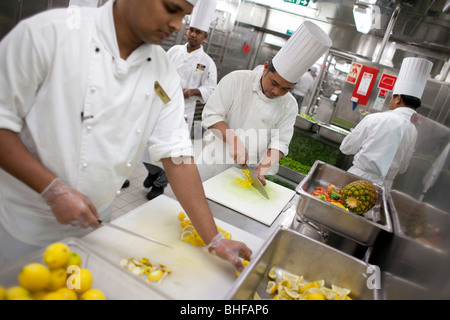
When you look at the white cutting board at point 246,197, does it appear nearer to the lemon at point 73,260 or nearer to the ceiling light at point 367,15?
the lemon at point 73,260

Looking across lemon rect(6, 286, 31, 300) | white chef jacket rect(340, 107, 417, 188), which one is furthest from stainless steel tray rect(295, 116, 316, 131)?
lemon rect(6, 286, 31, 300)

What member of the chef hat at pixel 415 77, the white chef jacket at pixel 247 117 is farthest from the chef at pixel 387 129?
the white chef jacket at pixel 247 117

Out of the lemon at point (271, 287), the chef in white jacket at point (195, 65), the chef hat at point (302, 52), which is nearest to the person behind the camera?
the lemon at point (271, 287)

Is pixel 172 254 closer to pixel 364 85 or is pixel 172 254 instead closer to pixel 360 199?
pixel 360 199

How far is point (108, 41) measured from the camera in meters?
1.09

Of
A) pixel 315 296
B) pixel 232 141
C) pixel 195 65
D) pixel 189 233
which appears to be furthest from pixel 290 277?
pixel 195 65

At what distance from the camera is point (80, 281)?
0.83 meters

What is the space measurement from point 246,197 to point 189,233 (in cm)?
68

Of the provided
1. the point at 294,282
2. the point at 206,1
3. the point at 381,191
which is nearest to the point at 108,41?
the point at 294,282

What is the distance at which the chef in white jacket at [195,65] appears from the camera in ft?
12.6

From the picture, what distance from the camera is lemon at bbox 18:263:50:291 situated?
0.75 metres

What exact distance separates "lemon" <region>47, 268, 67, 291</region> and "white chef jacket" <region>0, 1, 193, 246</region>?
384mm

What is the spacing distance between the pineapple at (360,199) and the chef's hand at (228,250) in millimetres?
807

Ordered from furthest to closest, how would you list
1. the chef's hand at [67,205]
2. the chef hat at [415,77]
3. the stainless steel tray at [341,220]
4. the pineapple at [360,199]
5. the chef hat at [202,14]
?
the chef hat at [202,14] → the chef hat at [415,77] → the pineapple at [360,199] → the stainless steel tray at [341,220] → the chef's hand at [67,205]
